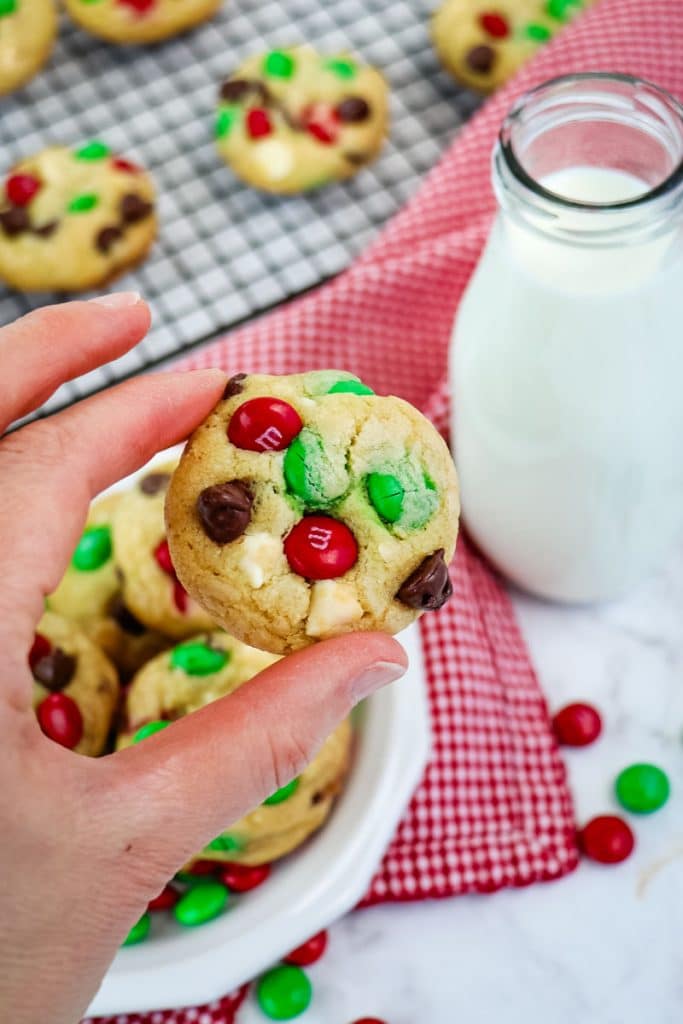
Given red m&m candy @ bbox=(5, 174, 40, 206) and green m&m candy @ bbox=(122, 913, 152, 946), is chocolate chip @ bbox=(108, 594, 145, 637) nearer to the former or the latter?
green m&m candy @ bbox=(122, 913, 152, 946)

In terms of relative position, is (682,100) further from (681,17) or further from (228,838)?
(228,838)

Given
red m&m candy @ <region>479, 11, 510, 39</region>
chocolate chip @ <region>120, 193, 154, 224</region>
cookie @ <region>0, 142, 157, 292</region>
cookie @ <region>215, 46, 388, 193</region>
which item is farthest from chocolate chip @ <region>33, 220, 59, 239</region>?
red m&m candy @ <region>479, 11, 510, 39</region>

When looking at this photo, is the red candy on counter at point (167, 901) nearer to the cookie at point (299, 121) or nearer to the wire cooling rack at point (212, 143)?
the wire cooling rack at point (212, 143)

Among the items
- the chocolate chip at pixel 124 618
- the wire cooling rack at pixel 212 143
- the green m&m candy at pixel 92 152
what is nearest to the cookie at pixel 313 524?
the chocolate chip at pixel 124 618

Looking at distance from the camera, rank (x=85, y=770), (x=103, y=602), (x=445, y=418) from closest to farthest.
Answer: (x=85, y=770) < (x=103, y=602) < (x=445, y=418)

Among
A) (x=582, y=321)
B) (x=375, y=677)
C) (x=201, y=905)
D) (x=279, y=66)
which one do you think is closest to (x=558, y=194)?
(x=582, y=321)

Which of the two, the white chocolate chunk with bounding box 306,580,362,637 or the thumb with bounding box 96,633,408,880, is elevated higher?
the white chocolate chunk with bounding box 306,580,362,637

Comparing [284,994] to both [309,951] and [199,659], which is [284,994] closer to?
[309,951]
